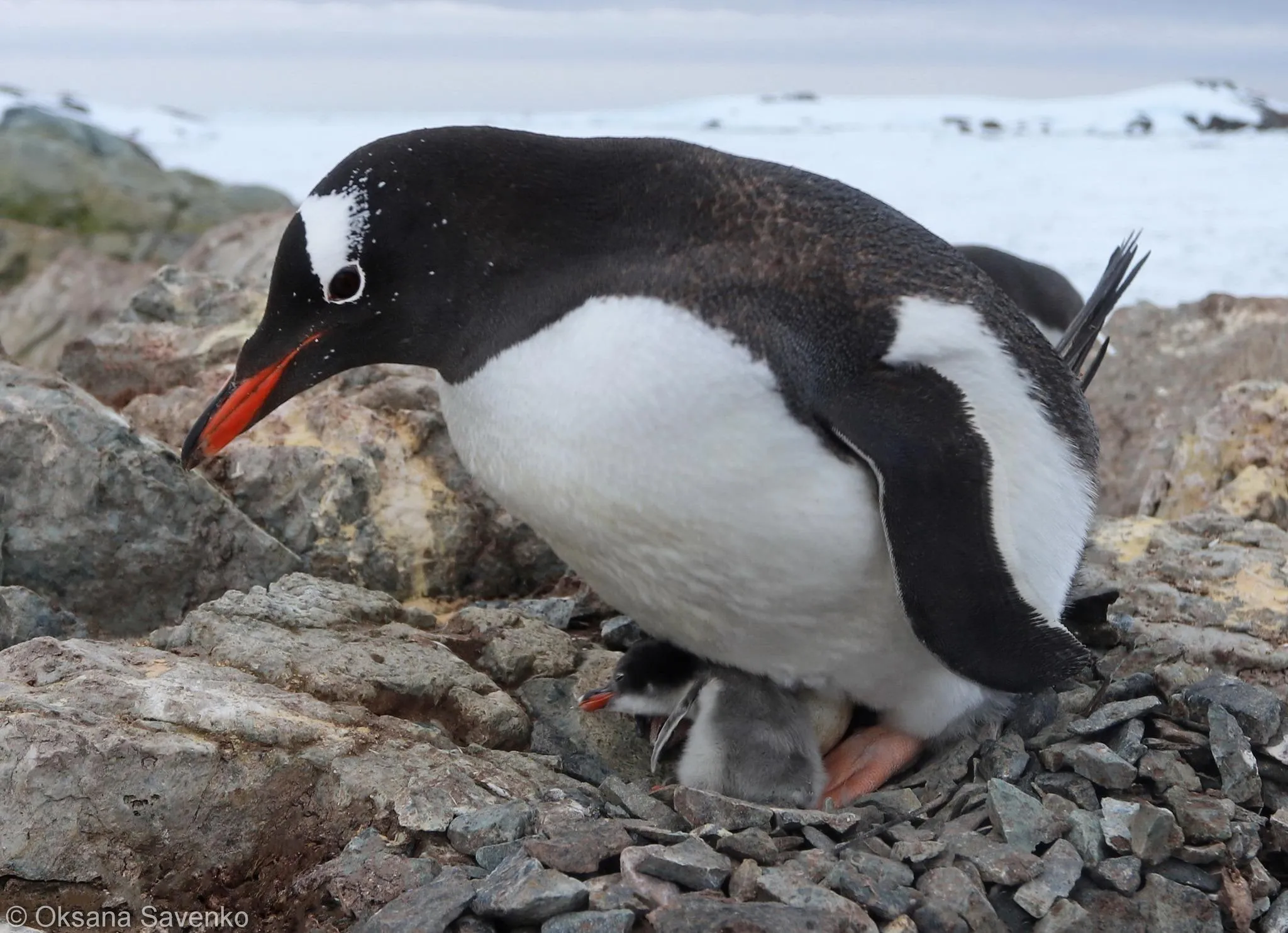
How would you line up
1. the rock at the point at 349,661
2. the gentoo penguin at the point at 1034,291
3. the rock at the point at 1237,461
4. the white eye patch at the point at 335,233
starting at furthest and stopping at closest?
the gentoo penguin at the point at 1034,291
the rock at the point at 1237,461
the rock at the point at 349,661
the white eye patch at the point at 335,233

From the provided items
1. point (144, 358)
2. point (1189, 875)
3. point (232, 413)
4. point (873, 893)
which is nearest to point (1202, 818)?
point (1189, 875)

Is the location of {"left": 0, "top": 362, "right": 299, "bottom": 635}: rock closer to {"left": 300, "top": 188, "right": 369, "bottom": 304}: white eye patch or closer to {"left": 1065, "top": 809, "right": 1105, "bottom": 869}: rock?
{"left": 300, "top": 188, "right": 369, "bottom": 304}: white eye patch

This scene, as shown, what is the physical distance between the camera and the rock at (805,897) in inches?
63.3

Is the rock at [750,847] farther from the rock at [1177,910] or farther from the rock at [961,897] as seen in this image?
the rock at [1177,910]

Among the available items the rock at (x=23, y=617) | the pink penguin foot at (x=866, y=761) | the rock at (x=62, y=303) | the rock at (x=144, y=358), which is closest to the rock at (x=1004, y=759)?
the pink penguin foot at (x=866, y=761)

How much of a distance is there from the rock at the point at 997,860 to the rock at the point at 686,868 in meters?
0.35

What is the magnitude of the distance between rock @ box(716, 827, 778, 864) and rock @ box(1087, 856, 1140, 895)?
0.45 metres

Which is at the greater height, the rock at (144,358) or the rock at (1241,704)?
the rock at (144,358)

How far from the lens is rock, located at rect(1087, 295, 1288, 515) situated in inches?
182

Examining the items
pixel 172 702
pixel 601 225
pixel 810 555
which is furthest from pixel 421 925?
pixel 601 225

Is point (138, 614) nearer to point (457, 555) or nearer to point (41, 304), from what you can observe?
point (457, 555)

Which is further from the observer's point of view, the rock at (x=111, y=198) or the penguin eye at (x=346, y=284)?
the rock at (x=111, y=198)

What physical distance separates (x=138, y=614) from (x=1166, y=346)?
4185 mm

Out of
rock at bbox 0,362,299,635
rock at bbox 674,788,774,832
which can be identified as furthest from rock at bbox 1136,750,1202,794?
rock at bbox 0,362,299,635
